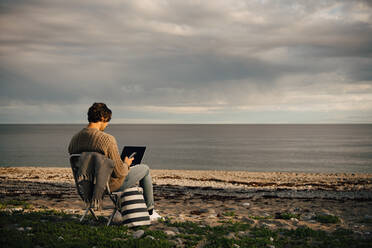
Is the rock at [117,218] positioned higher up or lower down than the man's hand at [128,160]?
lower down

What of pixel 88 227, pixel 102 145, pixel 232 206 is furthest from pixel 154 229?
pixel 232 206

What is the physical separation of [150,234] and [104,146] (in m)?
1.85

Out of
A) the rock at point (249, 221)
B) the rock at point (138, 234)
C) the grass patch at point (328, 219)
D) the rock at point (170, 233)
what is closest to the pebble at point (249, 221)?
the rock at point (249, 221)

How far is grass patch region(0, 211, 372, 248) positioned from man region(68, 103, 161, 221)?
3.07ft

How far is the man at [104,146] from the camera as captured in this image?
5.93 metres

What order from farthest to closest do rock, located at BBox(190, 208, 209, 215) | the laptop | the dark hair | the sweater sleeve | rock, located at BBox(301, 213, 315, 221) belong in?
rock, located at BBox(190, 208, 209, 215) < rock, located at BBox(301, 213, 315, 221) < the laptop < the dark hair < the sweater sleeve

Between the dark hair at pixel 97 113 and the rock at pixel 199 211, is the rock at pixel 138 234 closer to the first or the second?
the dark hair at pixel 97 113

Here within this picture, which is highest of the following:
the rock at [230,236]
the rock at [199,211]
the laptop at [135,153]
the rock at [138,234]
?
the laptop at [135,153]

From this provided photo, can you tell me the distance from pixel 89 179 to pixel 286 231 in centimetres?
410

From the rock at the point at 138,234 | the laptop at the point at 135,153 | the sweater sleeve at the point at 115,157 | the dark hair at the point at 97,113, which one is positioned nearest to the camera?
the rock at the point at 138,234

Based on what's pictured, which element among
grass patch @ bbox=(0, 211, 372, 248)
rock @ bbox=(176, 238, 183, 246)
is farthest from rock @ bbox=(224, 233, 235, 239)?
rock @ bbox=(176, 238, 183, 246)

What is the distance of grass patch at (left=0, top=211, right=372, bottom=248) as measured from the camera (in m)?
5.29

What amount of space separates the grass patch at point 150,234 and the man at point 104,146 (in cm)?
94

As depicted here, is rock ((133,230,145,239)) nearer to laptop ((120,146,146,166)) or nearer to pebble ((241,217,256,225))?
laptop ((120,146,146,166))
